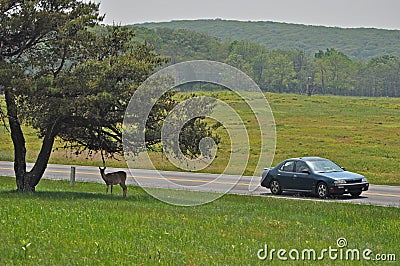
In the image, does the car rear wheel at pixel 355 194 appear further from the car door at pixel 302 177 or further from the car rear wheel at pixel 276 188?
the car rear wheel at pixel 276 188

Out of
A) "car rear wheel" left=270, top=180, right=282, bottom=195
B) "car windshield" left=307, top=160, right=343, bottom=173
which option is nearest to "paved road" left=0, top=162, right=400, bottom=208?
"car rear wheel" left=270, top=180, right=282, bottom=195

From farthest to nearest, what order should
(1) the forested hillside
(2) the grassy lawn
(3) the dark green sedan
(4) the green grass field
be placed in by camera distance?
(1) the forested hillside
(4) the green grass field
(3) the dark green sedan
(2) the grassy lawn

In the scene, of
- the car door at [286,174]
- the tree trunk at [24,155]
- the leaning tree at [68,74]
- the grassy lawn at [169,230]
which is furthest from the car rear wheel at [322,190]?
the tree trunk at [24,155]

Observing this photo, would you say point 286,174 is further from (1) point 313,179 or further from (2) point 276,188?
(1) point 313,179

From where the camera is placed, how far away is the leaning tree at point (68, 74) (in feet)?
64.6

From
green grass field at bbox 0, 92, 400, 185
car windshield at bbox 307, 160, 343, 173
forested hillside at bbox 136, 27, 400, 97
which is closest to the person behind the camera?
car windshield at bbox 307, 160, 343, 173

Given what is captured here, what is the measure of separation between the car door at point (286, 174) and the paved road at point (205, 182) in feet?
1.38

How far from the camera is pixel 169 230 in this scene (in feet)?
43.5

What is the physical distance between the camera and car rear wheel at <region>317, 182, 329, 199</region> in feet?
82.4

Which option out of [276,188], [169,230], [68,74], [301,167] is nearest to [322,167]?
[301,167]

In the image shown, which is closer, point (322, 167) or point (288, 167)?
point (322, 167)

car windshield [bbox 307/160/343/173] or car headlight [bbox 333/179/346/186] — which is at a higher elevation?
car windshield [bbox 307/160/343/173]

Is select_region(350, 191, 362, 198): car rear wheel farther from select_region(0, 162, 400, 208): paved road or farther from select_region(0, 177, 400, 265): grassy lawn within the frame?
select_region(0, 177, 400, 265): grassy lawn

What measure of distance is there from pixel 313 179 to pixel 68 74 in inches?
403
